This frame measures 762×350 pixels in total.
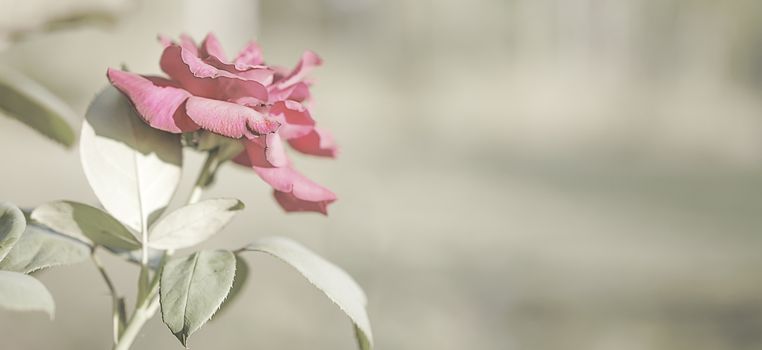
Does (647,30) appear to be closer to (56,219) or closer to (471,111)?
A: (471,111)

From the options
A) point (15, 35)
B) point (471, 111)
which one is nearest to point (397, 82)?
point (471, 111)

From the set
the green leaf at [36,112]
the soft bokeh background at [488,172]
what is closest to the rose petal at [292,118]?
the green leaf at [36,112]

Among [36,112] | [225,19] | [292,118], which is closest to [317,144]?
[292,118]

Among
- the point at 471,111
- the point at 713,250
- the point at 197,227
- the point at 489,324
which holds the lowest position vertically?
the point at 471,111

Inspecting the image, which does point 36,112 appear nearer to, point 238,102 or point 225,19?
point 238,102

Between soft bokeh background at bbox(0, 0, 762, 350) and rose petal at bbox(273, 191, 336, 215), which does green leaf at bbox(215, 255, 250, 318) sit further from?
soft bokeh background at bbox(0, 0, 762, 350)

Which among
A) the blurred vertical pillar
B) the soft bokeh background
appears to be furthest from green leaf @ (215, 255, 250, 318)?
the blurred vertical pillar
